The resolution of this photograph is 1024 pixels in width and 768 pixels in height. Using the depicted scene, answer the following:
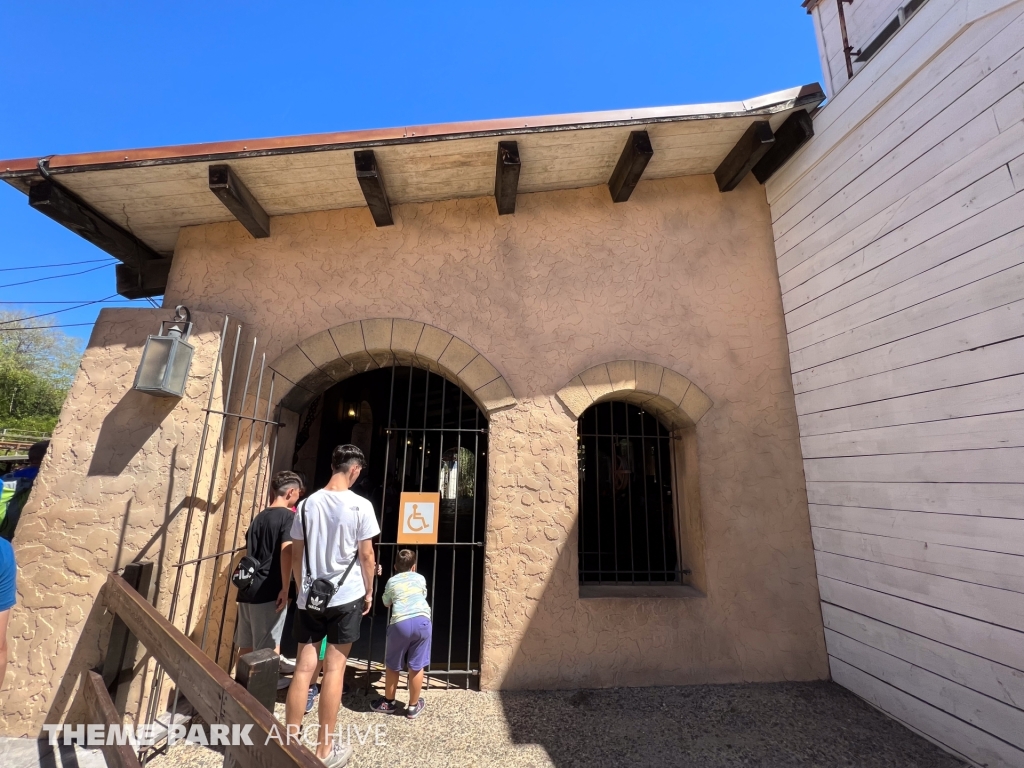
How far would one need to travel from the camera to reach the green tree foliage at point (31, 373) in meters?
22.0

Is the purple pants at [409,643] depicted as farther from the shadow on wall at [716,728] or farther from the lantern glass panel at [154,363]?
the lantern glass panel at [154,363]

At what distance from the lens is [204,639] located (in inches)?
121

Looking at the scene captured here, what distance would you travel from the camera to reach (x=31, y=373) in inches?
950

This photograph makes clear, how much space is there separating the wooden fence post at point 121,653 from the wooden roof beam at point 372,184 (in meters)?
2.96

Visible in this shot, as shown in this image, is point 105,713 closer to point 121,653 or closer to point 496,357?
point 121,653

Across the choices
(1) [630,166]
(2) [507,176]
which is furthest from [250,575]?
(1) [630,166]

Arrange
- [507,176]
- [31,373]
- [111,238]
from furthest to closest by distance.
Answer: [31,373], [111,238], [507,176]

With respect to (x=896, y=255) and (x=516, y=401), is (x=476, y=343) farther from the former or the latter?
(x=896, y=255)

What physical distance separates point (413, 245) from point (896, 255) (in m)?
3.55

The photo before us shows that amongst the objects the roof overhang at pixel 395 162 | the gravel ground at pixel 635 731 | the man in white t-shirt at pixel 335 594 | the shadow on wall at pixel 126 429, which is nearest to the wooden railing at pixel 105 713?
the gravel ground at pixel 635 731

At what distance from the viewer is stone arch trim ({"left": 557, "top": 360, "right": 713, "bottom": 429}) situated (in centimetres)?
376

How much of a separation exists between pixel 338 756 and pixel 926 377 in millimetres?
4032

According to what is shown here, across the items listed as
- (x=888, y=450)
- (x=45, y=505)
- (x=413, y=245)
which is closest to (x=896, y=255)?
(x=888, y=450)

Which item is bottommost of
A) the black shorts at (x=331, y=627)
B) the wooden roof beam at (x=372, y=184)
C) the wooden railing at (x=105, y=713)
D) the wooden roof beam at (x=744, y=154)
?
the wooden railing at (x=105, y=713)
